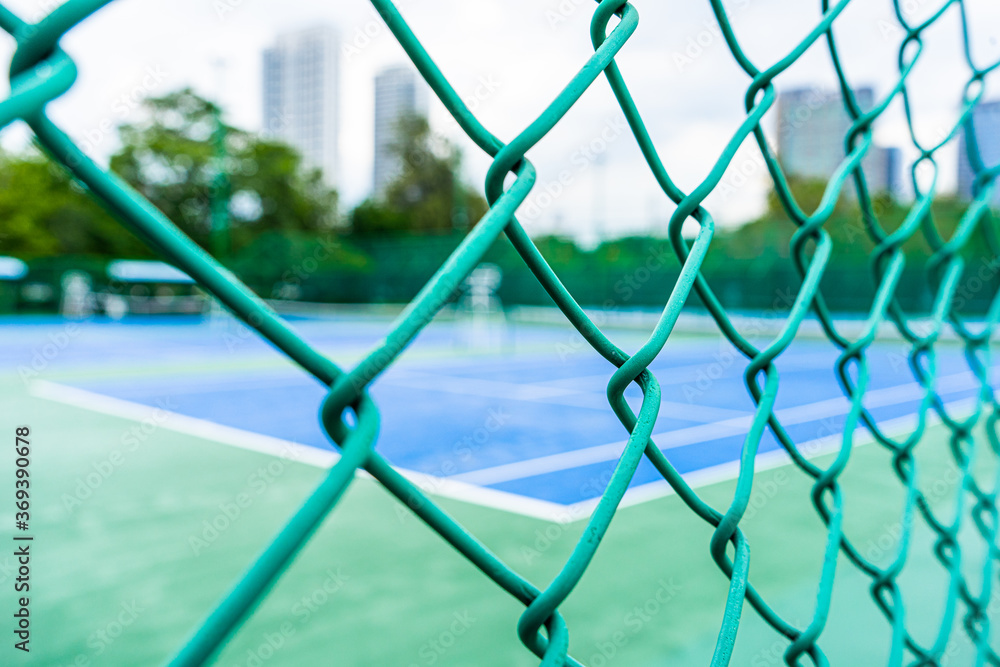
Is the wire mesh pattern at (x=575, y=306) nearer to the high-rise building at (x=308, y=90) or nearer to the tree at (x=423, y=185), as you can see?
the high-rise building at (x=308, y=90)

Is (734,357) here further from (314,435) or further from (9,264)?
(9,264)

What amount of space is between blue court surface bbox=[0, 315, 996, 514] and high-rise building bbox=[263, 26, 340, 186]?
1005 inches

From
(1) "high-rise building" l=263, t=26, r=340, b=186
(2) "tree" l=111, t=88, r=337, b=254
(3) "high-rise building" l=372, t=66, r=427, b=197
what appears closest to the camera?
(2) "tree" l=111, t=88, r=337, b=254

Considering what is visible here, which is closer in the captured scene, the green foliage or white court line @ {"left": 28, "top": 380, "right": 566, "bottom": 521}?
white court line @ {"left": 28, "top": 380, "right": 566, "bottom": 521}

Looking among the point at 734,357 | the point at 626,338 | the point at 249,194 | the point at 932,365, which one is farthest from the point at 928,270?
the point at 249,194

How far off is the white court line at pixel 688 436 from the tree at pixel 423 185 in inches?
1364

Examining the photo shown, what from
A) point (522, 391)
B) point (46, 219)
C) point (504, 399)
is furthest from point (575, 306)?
point (46, 219)

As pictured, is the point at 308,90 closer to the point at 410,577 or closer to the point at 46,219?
the point at 46,219

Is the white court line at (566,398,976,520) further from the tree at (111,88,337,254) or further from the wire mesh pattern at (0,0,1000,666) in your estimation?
the tree at (111,88,337,254)

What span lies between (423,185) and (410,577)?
45.8 meters

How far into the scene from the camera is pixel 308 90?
43.4m

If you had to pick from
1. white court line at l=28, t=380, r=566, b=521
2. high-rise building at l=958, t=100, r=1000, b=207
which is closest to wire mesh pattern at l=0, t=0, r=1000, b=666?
high-rise building at l=958, t=100, r=1000, b=207

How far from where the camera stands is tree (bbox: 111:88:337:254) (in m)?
34.6

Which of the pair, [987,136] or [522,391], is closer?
[987,136]
